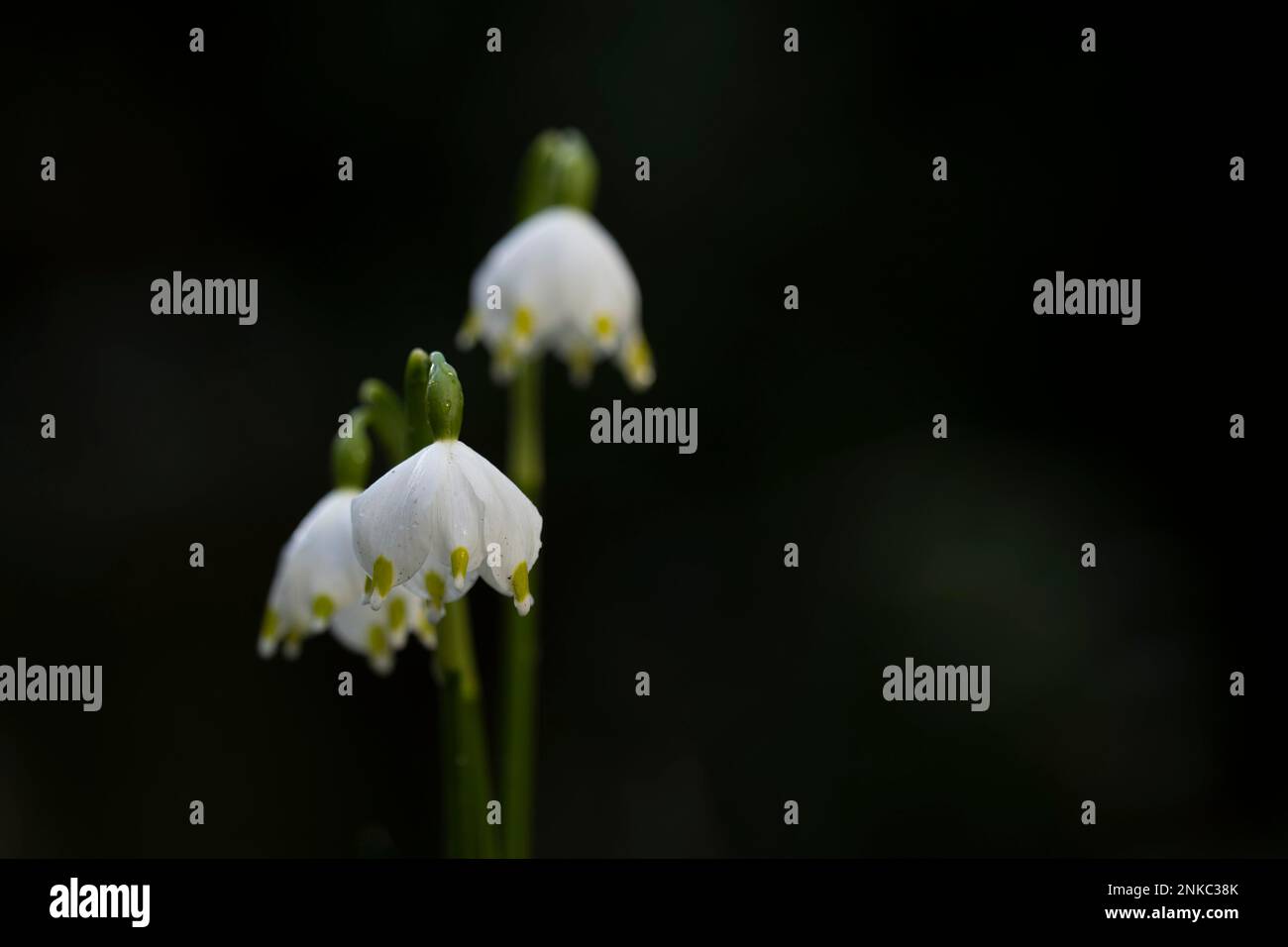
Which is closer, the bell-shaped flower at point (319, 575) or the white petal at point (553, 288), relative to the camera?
the bell-shaped flower at point (319, 575)

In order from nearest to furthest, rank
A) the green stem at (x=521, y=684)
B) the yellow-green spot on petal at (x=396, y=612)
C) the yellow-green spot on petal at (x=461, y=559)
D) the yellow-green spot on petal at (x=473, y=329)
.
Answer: the yellow-green spot on petal at (x=461, y=559), the yellow-green spot on petal at (x=396, y=612), the green stem at (x=521, y=684), the yellow-green spot on petal at (x=473, y=329)

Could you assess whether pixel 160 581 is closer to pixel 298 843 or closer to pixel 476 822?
pixel 298 843

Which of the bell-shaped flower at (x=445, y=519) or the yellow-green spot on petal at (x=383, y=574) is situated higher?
the bell-shaped flower at (x=445, y=519)

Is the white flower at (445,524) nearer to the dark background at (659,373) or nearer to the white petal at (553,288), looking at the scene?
the white petal at (553,288)

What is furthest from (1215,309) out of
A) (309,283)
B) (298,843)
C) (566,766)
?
(298,843)

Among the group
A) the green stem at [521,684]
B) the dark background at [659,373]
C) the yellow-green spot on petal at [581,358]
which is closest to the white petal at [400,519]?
the green stem at [521,684]

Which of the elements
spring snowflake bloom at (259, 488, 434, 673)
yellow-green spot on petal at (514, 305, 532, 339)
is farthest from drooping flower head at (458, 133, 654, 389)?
spring snowflake bloom at (259, 488, 434, 673)

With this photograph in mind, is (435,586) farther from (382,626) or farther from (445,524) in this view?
(382,626)

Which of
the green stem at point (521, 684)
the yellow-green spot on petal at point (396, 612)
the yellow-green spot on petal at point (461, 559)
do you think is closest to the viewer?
the yellow-green spot on petal at point (461, 559)

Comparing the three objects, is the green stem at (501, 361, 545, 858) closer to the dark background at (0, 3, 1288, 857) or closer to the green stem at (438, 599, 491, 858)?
the green stem at (438, 599, 491, 858)
